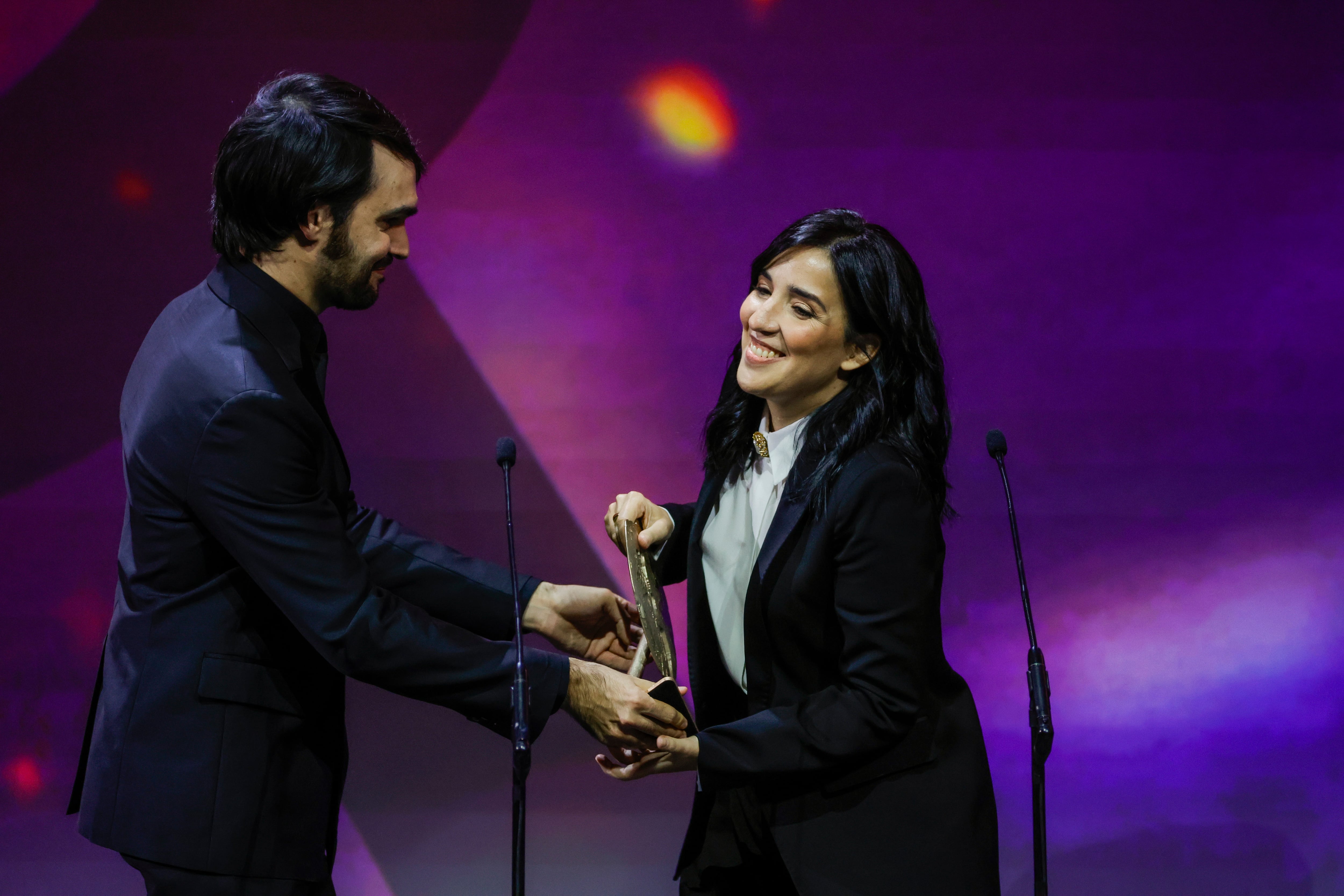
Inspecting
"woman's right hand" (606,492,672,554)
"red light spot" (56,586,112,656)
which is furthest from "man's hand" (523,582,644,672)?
"red light spot" (56,586,112,656)

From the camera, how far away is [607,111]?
2.90 metres

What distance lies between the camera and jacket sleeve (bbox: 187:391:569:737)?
1.61 metres

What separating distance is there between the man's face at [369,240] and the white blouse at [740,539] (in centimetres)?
73

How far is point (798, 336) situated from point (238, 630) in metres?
1.01

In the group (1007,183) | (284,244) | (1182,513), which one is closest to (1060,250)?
(1007,183)

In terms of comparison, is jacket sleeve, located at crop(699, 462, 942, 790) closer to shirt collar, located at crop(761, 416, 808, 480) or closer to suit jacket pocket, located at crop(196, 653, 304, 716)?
shirt collar, located at crop(761, 416, 808, 480)

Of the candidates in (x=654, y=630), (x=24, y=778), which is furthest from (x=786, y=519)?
(x=24, y=778)

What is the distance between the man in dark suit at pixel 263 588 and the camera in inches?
64.2

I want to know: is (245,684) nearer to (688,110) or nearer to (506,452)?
(506,452)

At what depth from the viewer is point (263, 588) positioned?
1651 mm

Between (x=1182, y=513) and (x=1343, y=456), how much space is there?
48 centimetres

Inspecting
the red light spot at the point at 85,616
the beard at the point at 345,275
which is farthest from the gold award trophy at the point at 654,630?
the red light spot at the point at 85,616

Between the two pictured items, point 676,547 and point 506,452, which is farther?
point 676,547

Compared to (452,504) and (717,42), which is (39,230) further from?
(717,42)
